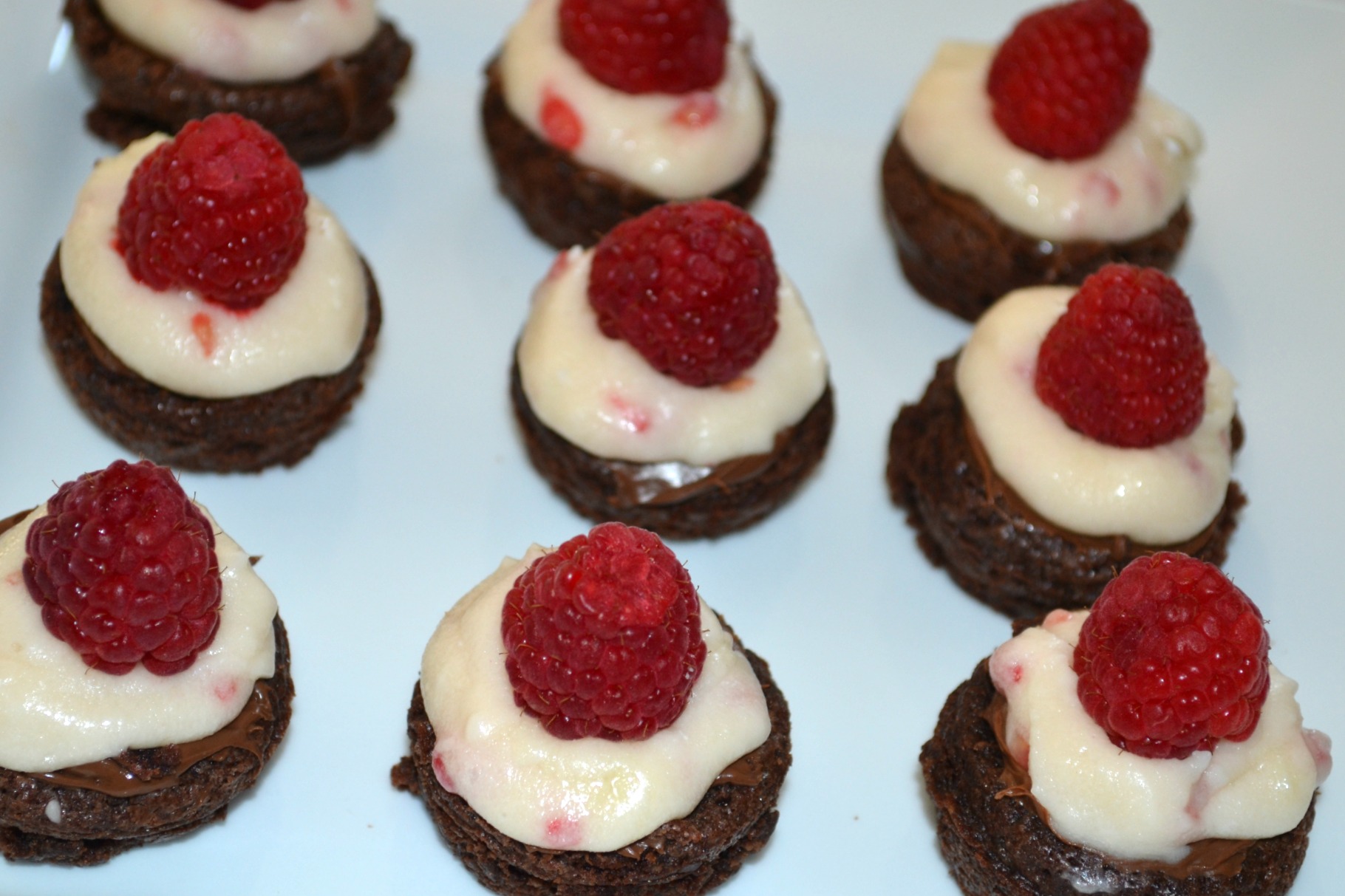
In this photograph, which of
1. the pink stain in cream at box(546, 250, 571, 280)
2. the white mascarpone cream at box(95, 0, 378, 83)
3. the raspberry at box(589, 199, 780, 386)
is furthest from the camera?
the white mascarpone cream at box(95, 0, 378, 83)

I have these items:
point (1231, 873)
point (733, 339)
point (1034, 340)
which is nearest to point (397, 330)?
point (733, 339)

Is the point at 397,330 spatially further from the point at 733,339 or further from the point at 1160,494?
the point at 1160,494

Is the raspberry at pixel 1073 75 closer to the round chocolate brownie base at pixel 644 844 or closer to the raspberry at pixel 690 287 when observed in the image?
the raspberry at pixel 690 287

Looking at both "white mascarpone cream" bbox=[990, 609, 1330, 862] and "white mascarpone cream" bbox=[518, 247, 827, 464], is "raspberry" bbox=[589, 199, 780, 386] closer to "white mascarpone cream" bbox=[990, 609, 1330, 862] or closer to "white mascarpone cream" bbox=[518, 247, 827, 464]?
"white mascarpone cream" bbox=[518, 247, 827, 464]

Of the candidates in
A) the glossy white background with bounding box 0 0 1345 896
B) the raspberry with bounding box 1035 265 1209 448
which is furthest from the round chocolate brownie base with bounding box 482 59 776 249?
the raspberry with bounding box 1035 265 1209 448

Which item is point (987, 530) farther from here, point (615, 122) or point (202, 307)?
point (202, 307)
